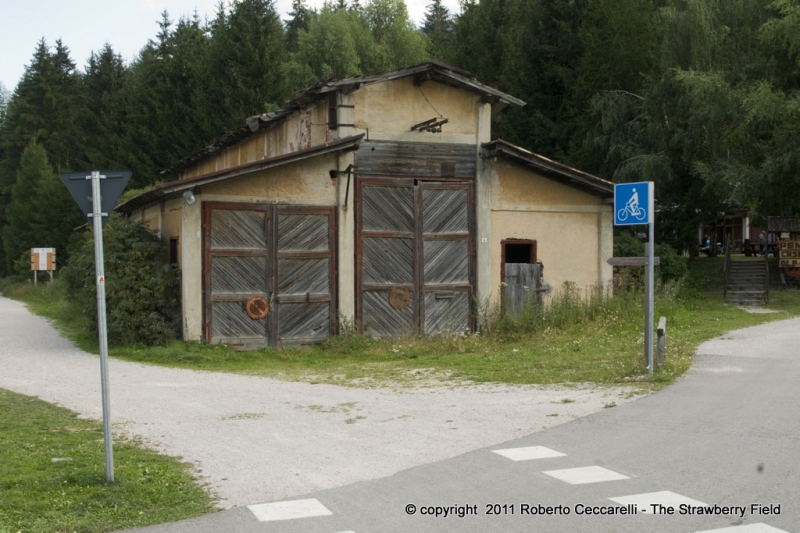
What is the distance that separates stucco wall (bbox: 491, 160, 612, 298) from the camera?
69.5 ft

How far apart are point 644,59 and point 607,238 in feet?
66.8

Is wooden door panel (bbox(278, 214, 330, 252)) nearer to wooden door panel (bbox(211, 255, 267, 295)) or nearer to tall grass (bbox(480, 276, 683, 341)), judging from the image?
wooden door panel (bbox(211, 255, 267, 295))

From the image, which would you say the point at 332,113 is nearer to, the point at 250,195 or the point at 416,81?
the point at 416,81

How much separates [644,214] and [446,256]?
8883 mm

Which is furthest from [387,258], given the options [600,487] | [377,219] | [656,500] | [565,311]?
[656,500]

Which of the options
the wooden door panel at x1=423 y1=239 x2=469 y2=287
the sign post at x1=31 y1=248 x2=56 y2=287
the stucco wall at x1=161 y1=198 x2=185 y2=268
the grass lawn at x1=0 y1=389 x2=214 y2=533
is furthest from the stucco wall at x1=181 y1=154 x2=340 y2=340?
the sign post at x1=31 y1=248 x2=56 y2=287

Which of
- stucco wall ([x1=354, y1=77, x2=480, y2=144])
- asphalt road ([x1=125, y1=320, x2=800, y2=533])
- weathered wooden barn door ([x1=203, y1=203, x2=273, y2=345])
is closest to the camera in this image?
asphalt road ([x1=125, y1=320, x2=800, y2=533])

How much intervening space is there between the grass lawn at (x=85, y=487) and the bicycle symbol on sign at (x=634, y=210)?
7.49 m

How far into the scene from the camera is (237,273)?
18656mm

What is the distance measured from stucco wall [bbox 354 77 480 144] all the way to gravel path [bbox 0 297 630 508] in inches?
301

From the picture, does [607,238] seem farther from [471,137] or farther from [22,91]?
[22,91]

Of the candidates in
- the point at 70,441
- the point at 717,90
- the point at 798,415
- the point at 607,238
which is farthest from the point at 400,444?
the point at 717,90

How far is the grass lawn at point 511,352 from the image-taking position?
14.0 meters

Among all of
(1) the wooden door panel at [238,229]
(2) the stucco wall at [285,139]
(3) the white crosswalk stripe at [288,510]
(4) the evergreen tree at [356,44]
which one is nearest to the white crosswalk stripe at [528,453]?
(3) the white crosswalk stripe at [288,510]
